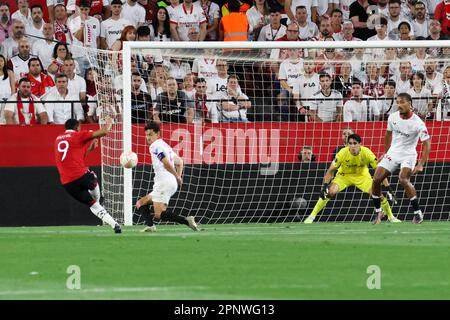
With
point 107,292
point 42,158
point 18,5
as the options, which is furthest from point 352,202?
point 107,292

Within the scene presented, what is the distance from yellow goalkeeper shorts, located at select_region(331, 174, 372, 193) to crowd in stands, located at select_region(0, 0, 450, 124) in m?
1.31

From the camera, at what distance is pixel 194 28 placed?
26.9m

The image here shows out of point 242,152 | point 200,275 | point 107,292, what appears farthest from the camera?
point 242,152

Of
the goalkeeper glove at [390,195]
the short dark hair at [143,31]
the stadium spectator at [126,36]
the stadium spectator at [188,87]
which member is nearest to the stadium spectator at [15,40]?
the stadium spectator at [126,36]

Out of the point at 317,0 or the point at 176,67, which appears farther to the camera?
the point at 317,0

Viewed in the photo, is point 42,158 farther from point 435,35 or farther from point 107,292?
point 107,292

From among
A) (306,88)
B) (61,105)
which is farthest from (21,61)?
(306,88)

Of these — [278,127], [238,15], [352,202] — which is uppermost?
[238,15]

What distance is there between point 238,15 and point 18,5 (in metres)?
4.54

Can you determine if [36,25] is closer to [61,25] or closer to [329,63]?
[61,25]

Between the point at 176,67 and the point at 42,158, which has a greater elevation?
the point at 176,67

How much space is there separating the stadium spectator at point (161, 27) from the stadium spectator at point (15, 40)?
275 centimetres

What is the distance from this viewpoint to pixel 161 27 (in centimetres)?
2673

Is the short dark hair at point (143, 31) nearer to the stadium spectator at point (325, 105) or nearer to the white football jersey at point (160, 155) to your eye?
the stadium spectator at point (325, 105)
